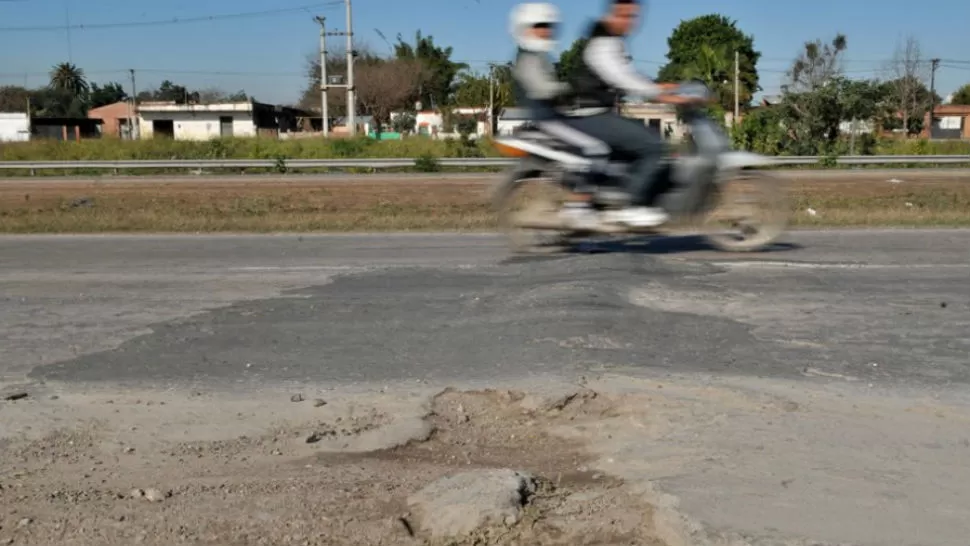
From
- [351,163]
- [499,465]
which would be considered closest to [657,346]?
[499,465]

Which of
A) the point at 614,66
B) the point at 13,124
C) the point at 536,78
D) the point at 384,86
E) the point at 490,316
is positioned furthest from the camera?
the point at 384,86

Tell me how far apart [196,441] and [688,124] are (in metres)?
5.29

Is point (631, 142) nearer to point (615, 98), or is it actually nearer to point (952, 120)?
point (615, 98)

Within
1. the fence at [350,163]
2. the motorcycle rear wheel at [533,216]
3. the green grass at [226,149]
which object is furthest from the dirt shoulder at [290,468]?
the green grass at [226,149]

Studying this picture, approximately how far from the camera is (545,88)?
8.16m

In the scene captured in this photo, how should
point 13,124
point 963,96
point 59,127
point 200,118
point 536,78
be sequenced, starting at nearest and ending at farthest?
point 536,78 < point 200,118 < point 13,124 < point 59,127 < point 963,96

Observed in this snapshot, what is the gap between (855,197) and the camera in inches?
853

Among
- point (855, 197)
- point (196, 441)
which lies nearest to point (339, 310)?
point (196, 441)

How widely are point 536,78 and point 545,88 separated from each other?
12cm

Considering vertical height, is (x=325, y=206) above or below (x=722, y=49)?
below

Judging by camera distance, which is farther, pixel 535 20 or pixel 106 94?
pixel 106 94

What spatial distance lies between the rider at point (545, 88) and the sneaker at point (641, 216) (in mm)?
262

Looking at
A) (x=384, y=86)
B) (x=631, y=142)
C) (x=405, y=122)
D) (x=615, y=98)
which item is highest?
(x=384, y=86)

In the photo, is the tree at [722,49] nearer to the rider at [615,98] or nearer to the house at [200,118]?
the house at [200,118]
